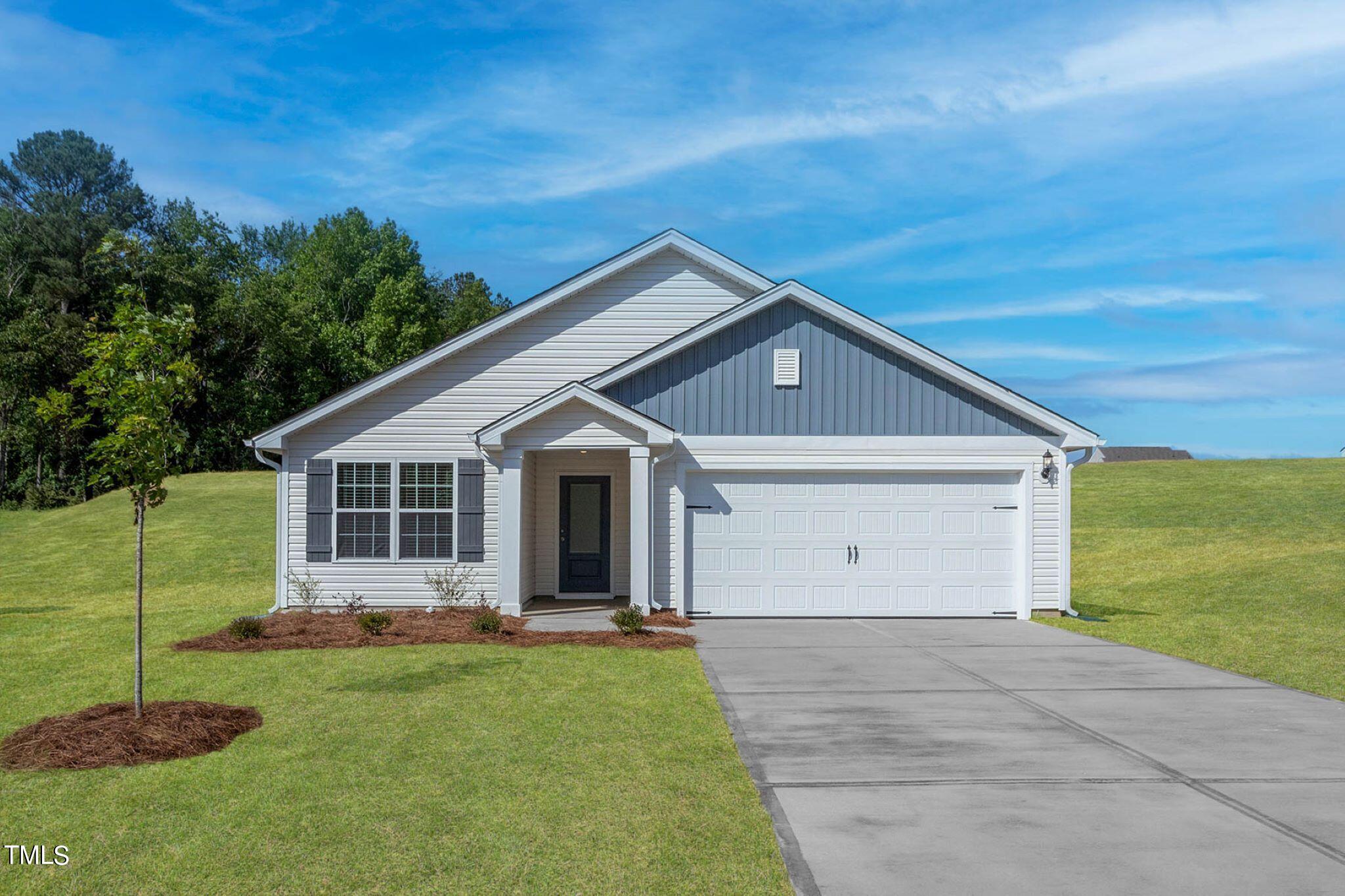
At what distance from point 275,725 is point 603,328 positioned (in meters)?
10.7

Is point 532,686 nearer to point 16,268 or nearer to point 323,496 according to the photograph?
point 323,496

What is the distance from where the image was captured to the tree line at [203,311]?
1715 inches

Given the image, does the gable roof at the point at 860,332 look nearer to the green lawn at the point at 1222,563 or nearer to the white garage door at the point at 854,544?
the white garage door at the point at 854,544

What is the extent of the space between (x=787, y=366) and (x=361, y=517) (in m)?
7.72

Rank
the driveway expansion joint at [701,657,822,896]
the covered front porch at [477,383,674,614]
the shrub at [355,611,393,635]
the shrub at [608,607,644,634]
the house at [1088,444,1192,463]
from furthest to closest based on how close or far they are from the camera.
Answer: the house at [1088,444,1192,463]
the covered front porch at [477,383,674,614]
the shrub at [355,611,393,635]
the shrub at [608,607,644,634]
the driveway expansion joint at [701,657,822,896]

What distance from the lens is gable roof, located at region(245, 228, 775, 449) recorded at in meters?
16.7

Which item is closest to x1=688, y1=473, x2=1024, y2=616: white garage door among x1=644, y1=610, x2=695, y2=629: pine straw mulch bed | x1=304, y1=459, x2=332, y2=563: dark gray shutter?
x1=644, y1=610, x2=695, y2=629: pine straw mulch bed

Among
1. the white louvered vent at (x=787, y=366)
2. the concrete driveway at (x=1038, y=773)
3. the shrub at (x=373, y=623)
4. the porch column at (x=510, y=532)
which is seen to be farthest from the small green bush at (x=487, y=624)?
the white louvered vent at (x=787, y=366)

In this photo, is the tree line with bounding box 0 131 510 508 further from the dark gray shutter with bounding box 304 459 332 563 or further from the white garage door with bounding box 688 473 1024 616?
the white garage door with bounding box 688 473 1024 616

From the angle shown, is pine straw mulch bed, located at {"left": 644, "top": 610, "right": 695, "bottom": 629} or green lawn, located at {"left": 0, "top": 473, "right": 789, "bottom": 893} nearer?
green lawn, located at {"left": 0, "top": 473, "right": 789, "bottom": 893}

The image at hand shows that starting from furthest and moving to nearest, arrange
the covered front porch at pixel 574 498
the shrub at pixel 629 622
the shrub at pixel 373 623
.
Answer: the covered front porch at pixel 574 498 → the shrub at pixel 373 623 → the shrub at pixel 629 622

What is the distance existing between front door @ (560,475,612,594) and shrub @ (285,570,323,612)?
166 inches

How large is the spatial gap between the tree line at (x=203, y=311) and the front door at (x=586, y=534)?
2667 cm

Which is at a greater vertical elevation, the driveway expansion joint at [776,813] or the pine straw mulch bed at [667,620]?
the driveway expansion joint at [776,813]
